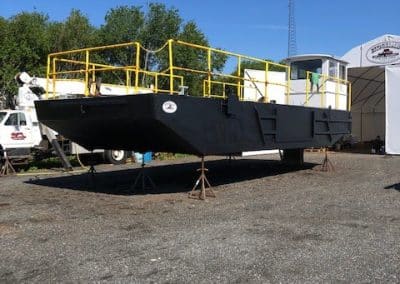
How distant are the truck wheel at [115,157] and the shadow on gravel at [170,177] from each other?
267 centimetres

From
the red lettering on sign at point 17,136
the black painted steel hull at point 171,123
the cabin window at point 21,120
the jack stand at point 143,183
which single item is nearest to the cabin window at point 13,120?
the cabin window at point 21,120

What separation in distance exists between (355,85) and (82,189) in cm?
2078

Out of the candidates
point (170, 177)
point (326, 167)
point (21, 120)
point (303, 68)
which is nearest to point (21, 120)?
point (21, 120)

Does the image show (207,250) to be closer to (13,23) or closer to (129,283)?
(129,283)

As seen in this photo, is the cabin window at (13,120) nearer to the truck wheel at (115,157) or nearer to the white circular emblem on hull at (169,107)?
the truck wheel at (115,157)

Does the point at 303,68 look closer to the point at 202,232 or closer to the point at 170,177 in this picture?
the point at 170,177

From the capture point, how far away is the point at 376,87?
29.1 meters

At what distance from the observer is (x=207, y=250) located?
625cm

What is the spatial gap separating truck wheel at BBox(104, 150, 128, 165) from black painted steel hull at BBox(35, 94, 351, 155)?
6.88 m

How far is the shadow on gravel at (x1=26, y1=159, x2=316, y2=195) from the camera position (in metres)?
11.7

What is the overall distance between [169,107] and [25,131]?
30.7 feet

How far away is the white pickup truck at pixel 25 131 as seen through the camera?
16453 mm

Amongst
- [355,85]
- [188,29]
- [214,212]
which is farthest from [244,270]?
[188,29]

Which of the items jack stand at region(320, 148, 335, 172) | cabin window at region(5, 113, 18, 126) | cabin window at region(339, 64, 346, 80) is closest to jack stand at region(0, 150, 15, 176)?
cabin window at region(5, 113, 18, 126)
